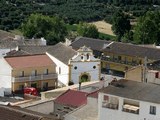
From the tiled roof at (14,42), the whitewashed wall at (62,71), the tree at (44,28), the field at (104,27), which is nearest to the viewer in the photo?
the whitewashed wall at (62,71)

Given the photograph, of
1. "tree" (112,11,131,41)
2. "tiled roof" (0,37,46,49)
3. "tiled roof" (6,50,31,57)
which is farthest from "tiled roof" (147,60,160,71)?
"tree" (112,11,131,41)

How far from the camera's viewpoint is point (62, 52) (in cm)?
5541

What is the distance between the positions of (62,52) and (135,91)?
24891 millimetres

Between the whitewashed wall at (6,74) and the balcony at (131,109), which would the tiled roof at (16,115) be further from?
the whitewashed wall at (6,74)

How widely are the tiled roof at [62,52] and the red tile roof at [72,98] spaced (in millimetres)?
15148

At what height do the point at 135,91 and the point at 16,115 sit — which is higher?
the point at 135,91

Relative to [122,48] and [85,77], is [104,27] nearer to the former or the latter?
[122,48]

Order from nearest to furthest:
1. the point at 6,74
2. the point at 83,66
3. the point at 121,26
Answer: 1. the point at 6,74
2. the point at 83,66
3. the point at 121,26

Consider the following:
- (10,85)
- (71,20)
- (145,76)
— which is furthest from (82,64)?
(71,20)

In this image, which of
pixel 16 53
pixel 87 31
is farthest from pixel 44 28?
pixel 16 53

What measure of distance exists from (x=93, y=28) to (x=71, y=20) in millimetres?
19016

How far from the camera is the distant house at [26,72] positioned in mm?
50188

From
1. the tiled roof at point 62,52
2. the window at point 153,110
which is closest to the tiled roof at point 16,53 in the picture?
the tiled roof at point 62,52

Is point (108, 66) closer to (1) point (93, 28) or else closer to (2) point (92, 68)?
(2) point (92, 68)
